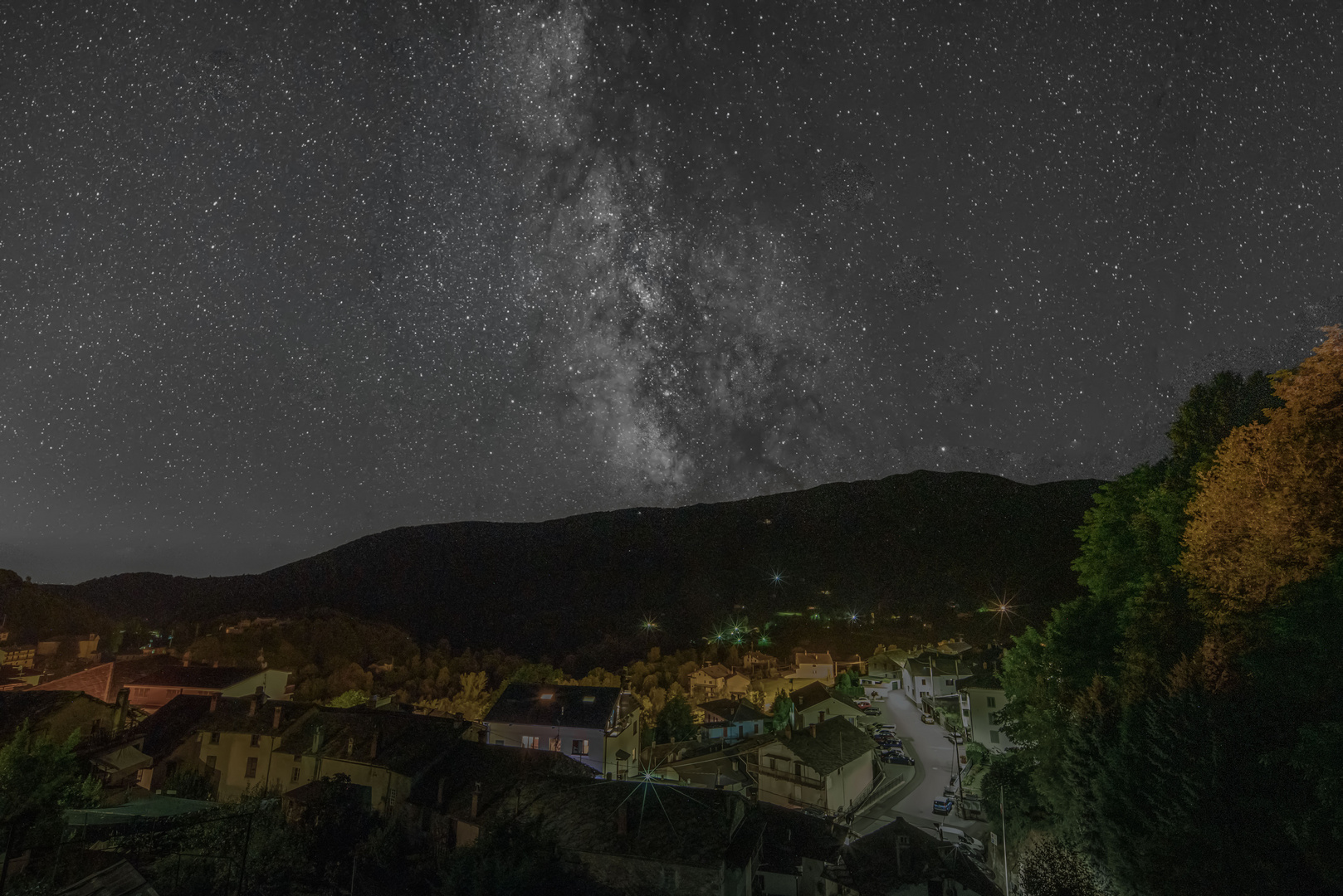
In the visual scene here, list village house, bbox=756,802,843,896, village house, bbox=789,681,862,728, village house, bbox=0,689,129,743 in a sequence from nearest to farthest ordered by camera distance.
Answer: village house, bbox=756,802,843,896, village house, bbox=0,689,129,743, village house, bbox=789,681,862,728

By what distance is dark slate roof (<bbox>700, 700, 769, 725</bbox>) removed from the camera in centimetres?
6169

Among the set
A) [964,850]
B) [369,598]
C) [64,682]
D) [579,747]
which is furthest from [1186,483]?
[369,598]

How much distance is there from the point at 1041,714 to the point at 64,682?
7856 centimetres

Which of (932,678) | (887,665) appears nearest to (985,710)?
(932,678)

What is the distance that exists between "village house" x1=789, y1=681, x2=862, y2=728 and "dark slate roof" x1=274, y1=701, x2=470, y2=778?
3028 cm

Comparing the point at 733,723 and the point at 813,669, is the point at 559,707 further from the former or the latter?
the point at 813,669

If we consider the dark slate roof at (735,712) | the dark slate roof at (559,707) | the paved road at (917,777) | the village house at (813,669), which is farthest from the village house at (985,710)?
the village house at (813,669)

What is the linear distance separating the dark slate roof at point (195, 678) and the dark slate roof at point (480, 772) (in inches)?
1164

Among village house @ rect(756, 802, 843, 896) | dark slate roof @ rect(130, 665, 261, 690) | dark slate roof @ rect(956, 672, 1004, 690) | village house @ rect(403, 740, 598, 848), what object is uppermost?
dark slate roof @ rect(130, 665, 261, 690)

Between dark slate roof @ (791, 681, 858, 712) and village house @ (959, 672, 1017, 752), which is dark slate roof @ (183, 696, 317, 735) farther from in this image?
village house @ (959, 672, 1017, 752)

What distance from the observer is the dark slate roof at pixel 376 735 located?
3503 cm

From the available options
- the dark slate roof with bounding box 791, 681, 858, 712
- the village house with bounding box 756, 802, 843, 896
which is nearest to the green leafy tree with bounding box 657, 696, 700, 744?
the dark slate roof with bounding box 791, 681, 858, 712

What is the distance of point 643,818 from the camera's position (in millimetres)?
24891

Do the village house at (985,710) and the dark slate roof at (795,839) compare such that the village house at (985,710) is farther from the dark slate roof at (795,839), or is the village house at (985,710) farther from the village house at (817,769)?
the dark slate roof at (795,839)
